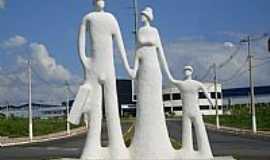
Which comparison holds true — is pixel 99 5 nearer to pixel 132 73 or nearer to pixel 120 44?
pixel 120 44

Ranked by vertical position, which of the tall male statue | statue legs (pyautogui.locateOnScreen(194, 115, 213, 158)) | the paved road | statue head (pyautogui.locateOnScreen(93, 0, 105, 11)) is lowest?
the paved road

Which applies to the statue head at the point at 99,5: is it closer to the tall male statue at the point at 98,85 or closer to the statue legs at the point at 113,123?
the tall male statue at the point at 98,85

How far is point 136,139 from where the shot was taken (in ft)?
50.8

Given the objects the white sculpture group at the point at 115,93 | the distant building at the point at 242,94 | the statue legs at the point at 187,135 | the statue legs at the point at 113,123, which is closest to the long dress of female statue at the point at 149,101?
the white sculpture group at the point at 115,93

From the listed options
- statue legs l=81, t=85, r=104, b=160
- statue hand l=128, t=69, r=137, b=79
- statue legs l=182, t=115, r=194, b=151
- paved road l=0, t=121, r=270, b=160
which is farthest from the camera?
paved road l=0, t=121, r=270, b=160

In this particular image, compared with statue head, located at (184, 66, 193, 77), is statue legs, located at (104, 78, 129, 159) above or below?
below

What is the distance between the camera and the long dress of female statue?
15.4m

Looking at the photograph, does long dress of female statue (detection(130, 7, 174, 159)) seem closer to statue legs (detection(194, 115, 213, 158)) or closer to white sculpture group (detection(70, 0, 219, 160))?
white sculpture group (detection(70, 0, 219, 160))

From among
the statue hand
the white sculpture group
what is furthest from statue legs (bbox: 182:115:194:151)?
the statue hand

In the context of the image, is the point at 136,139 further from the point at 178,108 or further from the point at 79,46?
the point at 178,108

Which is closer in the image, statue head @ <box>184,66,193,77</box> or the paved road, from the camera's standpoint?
statue head @ <box>184,66,193,77</box>

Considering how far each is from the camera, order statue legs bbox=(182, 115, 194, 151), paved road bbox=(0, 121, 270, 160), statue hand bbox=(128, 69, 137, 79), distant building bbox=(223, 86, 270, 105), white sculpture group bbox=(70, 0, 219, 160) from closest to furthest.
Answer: white sculpture group bbox=(70, 0, 219, 160), statue hand bbox=(128, 69, 137, 79), statue legs bbox=(182, 115, 194, 151), paved road bbox=(0, 121, 270, 160), distant building bbox=(223, 86, 270, 105)

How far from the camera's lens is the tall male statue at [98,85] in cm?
1492

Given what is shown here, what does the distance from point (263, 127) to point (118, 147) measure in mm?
46544
